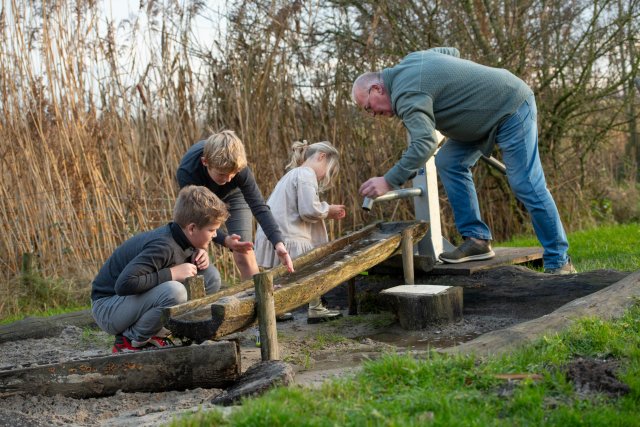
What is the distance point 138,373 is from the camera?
3457 mm

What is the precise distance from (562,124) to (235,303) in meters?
7.25

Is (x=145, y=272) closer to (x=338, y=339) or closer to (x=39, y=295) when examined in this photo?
(x=338, y=339)

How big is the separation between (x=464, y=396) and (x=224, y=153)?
236 cm

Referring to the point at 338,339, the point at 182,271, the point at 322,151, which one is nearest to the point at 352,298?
the point at 338,339

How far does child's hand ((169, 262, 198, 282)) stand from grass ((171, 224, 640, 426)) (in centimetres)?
139

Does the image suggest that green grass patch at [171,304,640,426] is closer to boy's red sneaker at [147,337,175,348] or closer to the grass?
the grass

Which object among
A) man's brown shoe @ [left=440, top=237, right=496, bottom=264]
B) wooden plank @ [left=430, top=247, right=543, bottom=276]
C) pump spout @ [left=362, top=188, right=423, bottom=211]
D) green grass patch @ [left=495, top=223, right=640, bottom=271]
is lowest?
green grass patch @ [left=495, top=223, right=640, bottom=271]

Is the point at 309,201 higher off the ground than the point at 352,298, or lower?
higher

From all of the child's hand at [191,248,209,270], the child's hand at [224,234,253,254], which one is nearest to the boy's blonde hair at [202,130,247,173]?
the child's hand at [224,234,253,254]

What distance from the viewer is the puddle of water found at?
14.6 ft

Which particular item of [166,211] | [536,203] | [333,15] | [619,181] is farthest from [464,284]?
[619,181]

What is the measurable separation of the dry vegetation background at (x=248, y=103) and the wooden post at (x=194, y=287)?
134 inches

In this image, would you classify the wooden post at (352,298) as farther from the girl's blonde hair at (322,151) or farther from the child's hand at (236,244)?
the child's hand at (236,244)

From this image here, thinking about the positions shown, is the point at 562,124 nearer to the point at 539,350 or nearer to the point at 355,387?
the point at 539,350
